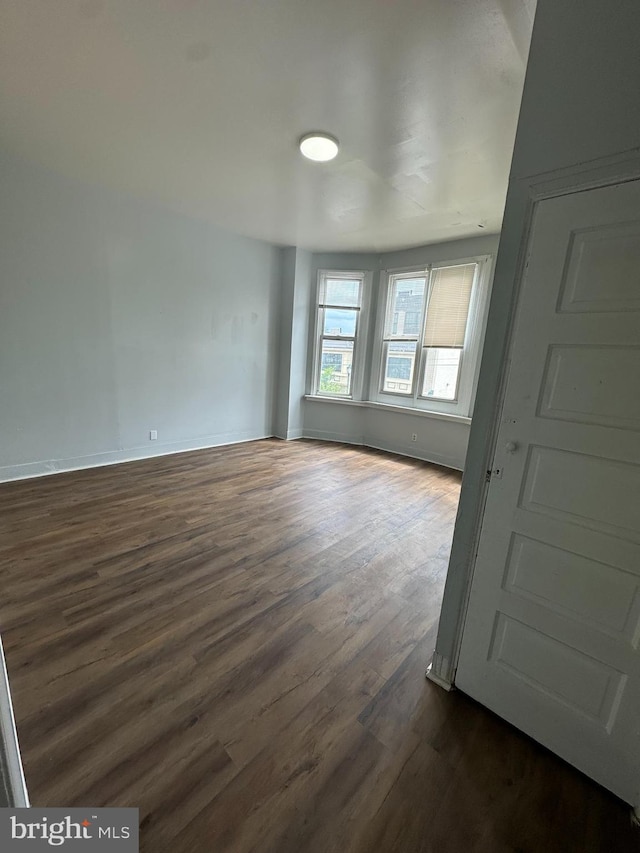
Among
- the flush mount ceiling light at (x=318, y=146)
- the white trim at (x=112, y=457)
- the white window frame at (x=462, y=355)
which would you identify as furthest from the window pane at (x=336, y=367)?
the flush mount ceiling light at (x=318, y=146)

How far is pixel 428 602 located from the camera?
213cm

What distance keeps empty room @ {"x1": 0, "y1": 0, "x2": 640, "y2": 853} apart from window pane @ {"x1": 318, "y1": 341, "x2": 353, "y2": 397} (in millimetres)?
2263

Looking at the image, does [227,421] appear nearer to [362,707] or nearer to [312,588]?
[312,588]

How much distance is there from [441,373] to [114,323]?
4.18 meters

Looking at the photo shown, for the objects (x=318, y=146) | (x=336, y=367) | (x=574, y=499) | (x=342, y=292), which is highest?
(x=318, y=146)

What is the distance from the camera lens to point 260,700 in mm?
1468

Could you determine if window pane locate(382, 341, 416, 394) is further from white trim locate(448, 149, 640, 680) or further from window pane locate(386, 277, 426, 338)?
white trim locate(448, 149, 640, 680)

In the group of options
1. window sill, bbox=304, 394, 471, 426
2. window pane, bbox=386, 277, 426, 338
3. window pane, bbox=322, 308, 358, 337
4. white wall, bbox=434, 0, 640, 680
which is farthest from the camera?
window pane, bbox=322, 308, 358, 337

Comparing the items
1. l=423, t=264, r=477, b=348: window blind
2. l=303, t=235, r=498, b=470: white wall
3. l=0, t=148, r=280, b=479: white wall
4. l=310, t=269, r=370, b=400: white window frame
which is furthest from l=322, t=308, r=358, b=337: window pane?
l=423, t=264, r=477, b=348: window blind

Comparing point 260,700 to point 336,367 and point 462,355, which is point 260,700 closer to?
point 462,355

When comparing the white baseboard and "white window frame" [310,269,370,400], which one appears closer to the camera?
"white window frame" [310,269,370,400]

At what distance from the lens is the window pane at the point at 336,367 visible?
5695 mm

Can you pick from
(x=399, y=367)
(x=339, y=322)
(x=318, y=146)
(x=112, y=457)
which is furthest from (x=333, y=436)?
(x=318, y=146)

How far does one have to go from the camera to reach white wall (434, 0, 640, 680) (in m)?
1.06
